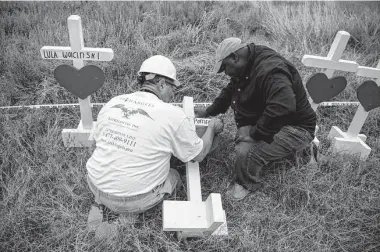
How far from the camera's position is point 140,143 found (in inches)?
88.7

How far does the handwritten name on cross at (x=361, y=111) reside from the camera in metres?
3.31

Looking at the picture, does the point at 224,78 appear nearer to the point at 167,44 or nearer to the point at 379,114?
the point at 167,44

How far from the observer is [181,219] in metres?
2.33

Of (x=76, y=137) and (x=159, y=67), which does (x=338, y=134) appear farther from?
(x=76, y=137)

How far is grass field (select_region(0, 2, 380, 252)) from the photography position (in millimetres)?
2559

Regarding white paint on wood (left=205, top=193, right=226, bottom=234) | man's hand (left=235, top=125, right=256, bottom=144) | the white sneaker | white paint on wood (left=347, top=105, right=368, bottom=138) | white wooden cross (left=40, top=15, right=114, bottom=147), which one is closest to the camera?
white paint on wood (left=205, top=193, right=226, bottom=234)

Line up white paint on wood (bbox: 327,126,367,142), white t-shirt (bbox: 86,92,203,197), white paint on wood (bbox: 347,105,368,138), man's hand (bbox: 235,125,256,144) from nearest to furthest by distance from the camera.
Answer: white t-shirt (bbox: 86,92,203,197) < man's hand (bbox: 235,125,256,144) < white paint on wood (bbox: 347,105,368,138) < white paint on wood (bbox: 327,126,367,142)

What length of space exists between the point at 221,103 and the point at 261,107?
518mm

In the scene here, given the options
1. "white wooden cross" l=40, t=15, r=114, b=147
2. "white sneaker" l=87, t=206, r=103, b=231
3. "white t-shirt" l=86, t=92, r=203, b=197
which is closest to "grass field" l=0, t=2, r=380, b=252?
"white sneaker" l=87, t=206, r=103, b=231

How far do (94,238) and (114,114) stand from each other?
95 cm

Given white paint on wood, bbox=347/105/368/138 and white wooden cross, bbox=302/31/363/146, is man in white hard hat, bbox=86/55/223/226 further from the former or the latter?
white paint on wood, bbox=347/105/368/138

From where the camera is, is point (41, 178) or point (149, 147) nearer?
point (149, 147)

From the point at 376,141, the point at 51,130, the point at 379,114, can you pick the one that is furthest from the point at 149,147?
the point at 379,114

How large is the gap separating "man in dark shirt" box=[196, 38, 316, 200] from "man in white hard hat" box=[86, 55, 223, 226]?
23.2 inches
